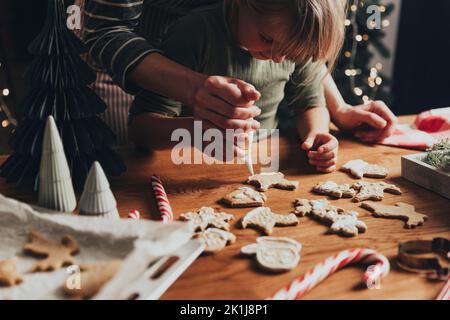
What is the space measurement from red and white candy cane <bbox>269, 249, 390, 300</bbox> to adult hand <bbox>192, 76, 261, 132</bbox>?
15.2 inches

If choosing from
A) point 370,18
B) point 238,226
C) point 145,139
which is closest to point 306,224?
point 238,226

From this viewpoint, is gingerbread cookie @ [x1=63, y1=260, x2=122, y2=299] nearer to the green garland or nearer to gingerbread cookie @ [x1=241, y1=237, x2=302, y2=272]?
gingerbread cookie @ [x1=241, y1=237, x2=302, y2=272]

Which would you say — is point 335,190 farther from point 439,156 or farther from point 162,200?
point 162,200

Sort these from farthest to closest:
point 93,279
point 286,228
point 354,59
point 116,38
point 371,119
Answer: point 354,59 < point 371,119 < point 116,38 < point 286,228 < point 93,279

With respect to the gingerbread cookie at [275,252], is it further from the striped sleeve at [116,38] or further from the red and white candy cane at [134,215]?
the striped sleeve at [116,38]

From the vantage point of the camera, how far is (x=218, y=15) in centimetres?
137

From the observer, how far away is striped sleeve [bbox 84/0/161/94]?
1.17 m

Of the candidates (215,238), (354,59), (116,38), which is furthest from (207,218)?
(354,59)

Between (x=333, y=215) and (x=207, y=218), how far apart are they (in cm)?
26

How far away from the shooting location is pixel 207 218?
37.8 inches

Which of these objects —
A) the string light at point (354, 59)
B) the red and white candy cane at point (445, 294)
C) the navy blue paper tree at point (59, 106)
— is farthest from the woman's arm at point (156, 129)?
the string light at point (354, 59)

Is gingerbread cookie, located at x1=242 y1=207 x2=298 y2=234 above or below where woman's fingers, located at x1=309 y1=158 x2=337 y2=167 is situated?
below

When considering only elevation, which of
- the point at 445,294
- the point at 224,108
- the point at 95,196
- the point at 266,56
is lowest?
the point at 445,294

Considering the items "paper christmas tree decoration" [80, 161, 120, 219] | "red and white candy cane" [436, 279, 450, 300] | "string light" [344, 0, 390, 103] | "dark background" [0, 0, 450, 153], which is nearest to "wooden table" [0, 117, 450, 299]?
"red and white candy cane" [436, 279, 450, 300]
